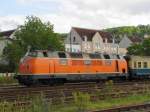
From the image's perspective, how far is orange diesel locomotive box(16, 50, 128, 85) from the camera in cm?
3328

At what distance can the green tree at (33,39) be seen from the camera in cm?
7381

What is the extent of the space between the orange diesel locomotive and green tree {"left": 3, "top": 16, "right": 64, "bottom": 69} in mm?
34284

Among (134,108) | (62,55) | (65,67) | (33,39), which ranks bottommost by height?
(134,108)

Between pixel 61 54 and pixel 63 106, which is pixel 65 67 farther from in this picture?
pixel 63 106

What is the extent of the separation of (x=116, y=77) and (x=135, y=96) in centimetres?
1420

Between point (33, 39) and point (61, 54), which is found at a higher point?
point (33, 39)

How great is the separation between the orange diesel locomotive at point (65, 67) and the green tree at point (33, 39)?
3428cm

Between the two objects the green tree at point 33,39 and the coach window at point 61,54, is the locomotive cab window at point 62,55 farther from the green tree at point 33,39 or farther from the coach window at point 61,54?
the green tree at point 33,39

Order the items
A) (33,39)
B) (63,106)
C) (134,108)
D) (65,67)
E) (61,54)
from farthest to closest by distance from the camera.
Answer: (33,39)
(65,67)
(61,54)
(63,106)
(134,108)

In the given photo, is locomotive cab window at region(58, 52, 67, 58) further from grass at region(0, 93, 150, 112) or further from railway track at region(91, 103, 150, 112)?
railway track at region(91, 103, 150, 112)

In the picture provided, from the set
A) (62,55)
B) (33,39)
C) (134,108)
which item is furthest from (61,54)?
(33,39)

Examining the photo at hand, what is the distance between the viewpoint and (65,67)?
3531cm

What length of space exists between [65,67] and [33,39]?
40.6 meters

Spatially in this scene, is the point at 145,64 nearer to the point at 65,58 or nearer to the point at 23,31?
the point at 65,58
